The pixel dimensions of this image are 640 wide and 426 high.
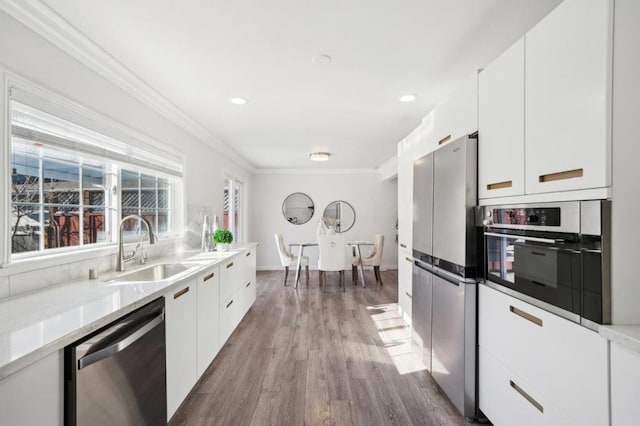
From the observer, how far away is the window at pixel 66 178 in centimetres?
152

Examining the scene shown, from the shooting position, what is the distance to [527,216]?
1396 mm

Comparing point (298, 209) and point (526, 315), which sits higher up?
point (298, 209)

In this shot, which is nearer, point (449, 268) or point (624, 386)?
point (624, 386)

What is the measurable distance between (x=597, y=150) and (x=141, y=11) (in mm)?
2189

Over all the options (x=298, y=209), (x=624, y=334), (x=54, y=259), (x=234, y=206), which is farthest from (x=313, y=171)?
(x=624, y=334)

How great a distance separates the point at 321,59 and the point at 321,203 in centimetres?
501

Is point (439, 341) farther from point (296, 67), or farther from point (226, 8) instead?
point (226, 8)

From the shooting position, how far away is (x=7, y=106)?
1393 mm

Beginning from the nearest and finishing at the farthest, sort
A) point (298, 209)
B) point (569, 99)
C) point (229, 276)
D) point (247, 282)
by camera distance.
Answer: point (569, 99) → point (229, 276) → point (247, 282) → point (298, 209)

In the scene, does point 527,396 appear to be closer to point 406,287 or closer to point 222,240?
point 406,287

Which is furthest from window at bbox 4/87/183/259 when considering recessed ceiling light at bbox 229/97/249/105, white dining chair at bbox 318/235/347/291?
white dining chair at bbox 318/235/347/291

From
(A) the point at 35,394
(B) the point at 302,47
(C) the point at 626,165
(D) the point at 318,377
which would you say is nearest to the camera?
(A) the point at 35,394

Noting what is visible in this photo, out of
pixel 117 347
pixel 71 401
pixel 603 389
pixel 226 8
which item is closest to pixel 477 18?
pixel 226 8

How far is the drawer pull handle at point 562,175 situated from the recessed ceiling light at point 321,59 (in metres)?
1.49
